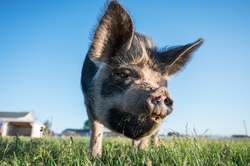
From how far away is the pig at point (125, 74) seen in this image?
3.38 m

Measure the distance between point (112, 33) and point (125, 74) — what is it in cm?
78

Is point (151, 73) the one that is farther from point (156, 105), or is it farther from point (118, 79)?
point (156, 105)

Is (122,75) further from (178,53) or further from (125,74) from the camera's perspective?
(178,53)

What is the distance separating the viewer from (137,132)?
3.63m

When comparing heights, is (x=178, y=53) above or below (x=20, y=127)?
below

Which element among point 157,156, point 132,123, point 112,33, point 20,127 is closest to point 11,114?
point 20,127

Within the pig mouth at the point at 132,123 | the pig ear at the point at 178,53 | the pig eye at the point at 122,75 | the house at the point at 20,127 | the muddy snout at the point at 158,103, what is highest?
the house at the point at 20,127

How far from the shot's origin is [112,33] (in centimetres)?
413

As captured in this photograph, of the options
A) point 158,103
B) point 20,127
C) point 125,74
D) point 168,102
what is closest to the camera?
point 158,103

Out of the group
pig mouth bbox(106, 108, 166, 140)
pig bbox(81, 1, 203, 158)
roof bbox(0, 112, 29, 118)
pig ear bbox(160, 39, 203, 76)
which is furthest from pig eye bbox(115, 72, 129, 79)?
roof bbox(0, 112, 29, 118)

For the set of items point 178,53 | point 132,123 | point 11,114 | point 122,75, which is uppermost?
point 11,114

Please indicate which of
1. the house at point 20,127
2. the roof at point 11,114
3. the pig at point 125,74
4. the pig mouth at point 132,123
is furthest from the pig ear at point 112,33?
the roof at point 11,114

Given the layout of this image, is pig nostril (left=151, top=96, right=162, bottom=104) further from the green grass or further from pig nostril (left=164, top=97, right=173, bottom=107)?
the green grass

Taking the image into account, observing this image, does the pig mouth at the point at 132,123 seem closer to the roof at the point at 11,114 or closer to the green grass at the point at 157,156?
the green grass at the point at 157,156
